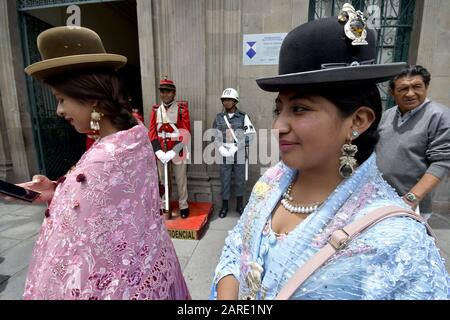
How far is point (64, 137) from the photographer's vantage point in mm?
6176

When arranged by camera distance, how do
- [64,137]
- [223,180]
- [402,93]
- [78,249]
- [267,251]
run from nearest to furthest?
[267,251]
[78,249]
[402,93]
[223,180]
[64,137]

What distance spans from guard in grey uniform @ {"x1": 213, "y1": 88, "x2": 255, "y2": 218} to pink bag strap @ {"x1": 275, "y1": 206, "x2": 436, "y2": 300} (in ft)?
11.7

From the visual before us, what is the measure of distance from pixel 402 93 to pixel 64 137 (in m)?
6.90

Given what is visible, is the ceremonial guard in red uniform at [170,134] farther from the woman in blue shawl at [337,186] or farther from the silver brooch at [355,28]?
the silver brooch at [355,28]

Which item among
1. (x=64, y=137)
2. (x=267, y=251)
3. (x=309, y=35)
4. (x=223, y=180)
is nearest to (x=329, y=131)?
(x=309, y=35)

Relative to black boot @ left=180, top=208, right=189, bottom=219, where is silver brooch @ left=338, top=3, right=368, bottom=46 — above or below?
above

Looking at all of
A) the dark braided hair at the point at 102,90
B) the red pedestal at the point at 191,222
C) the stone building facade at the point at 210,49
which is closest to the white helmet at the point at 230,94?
the stone building facade at the point at 210,49

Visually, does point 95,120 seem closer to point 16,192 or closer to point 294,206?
point 16,192

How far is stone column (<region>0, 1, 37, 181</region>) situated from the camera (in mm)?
5160

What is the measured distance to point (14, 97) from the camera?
5375mm

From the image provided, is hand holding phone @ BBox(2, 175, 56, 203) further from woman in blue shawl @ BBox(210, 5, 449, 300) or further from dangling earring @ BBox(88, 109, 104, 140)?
woman in blue shawl @ BBox(210, 5, 449, 300)

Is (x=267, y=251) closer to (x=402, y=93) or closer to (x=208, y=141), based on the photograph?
(x=402, y=93)

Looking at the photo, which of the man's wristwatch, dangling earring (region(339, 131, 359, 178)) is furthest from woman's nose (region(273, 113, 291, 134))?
the man's wristwatch

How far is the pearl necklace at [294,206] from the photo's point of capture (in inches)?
37.0
